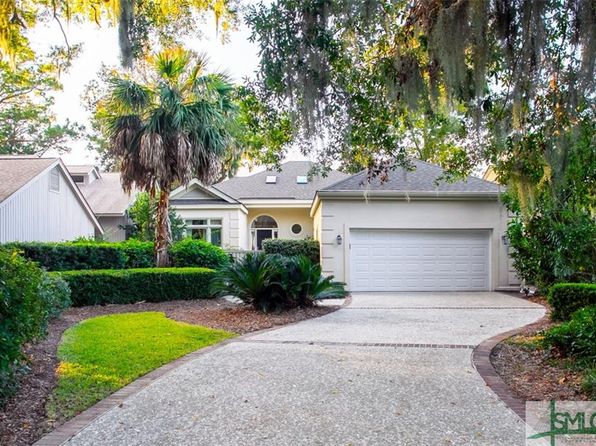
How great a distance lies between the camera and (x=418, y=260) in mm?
15320

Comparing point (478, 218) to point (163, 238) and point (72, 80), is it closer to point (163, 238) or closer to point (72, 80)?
point (163, 238)

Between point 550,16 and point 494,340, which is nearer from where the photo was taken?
point 550,16

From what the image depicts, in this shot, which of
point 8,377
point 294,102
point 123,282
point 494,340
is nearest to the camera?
point 8,377

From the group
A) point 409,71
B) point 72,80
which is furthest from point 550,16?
point 72,80

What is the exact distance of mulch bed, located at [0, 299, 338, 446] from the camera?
3906 millimetres

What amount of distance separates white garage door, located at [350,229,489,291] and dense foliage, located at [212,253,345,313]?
4.55 meters

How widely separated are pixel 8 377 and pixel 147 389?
47.6 inches

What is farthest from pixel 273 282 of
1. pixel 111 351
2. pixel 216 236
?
pixel 216 236

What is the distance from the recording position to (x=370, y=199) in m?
15.3

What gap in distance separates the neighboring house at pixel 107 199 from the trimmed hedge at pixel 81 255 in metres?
6.39

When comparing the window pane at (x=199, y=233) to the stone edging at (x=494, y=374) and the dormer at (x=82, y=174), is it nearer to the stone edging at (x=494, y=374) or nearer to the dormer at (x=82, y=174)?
the dormer at (x=82, y=174)

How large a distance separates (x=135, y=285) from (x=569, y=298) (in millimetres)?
9659

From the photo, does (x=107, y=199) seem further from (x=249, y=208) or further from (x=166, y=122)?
(x=166, y=122)

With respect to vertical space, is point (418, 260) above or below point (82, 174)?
below
